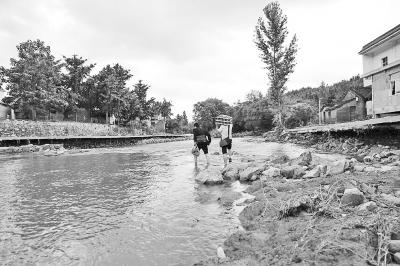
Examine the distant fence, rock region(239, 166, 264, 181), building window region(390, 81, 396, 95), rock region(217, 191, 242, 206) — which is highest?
building window region(390, 81, 396, 95)

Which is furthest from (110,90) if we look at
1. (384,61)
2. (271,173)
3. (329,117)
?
(271,173)

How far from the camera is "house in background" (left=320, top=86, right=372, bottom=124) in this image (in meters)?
40.8

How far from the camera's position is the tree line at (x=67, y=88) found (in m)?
37.8

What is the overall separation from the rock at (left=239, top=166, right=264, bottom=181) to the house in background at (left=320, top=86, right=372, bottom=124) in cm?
3482

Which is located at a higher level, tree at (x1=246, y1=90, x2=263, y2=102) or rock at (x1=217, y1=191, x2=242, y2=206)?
tree at (x1=246, y1=90, x2=263, y2=102)

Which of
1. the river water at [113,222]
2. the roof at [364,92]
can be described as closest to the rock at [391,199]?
the river water at [113,222]

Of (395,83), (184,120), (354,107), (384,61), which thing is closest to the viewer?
(395,83)

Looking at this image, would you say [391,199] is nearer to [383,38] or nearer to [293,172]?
[293,172]

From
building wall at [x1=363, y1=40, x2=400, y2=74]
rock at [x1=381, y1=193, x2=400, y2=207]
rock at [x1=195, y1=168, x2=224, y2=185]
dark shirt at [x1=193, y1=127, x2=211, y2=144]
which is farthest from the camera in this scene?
building wall at [x1=363, y1=40, x2=400, y2=74]

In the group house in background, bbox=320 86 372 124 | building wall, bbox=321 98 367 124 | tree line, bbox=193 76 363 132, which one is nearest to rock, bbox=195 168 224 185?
tree line, bbox=193 76 363 132

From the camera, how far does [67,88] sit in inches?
1982

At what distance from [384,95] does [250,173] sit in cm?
1960

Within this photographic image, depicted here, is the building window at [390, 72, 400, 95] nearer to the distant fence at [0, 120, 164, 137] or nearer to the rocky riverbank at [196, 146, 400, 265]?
the rocky riverbank at [196, 146, 400, 265]

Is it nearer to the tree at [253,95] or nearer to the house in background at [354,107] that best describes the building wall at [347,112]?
the house in background at [354,107]
